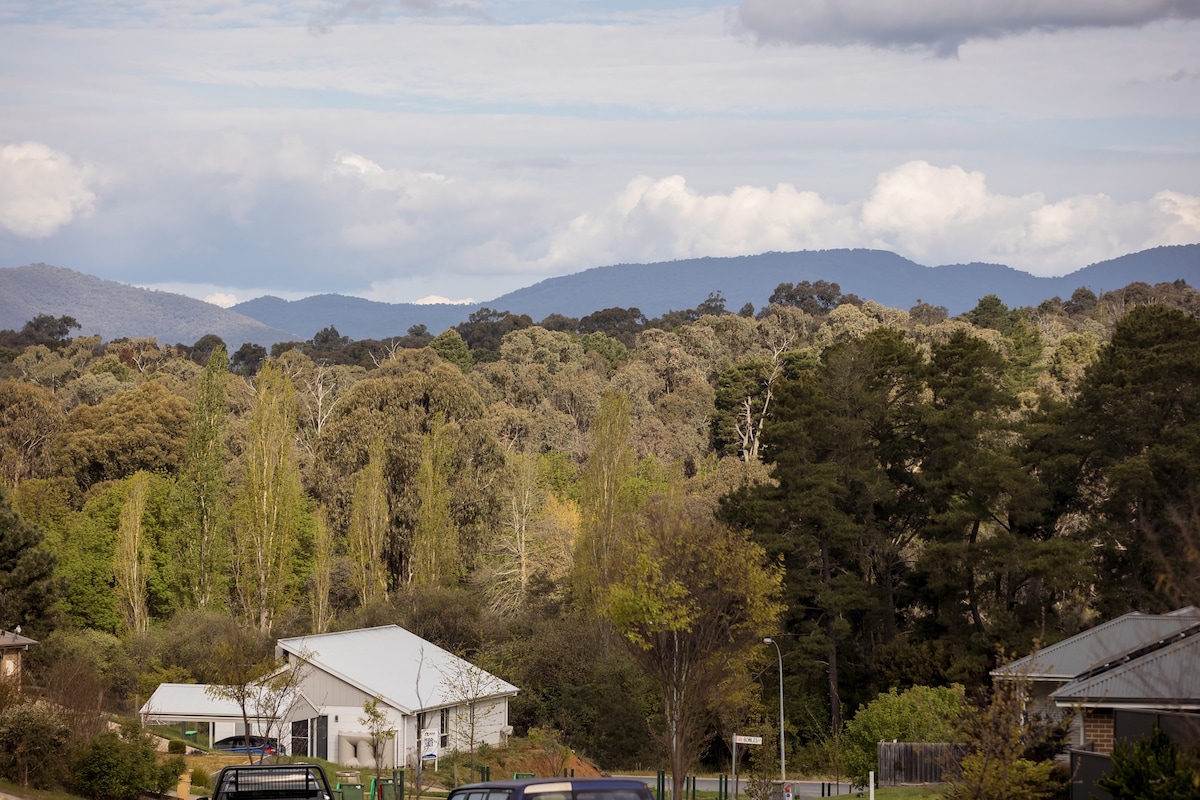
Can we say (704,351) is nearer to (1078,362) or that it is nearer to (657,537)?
(1078,362)

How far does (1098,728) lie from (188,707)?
36229 mm

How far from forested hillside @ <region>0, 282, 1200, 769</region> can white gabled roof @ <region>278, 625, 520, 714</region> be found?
2520 mm

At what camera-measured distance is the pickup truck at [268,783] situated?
18328 mm

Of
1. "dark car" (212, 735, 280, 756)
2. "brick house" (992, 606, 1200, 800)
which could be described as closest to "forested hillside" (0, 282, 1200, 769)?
"dark car" (212, 735, 280, 756)

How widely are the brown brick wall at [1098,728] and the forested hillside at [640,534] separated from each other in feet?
30.4

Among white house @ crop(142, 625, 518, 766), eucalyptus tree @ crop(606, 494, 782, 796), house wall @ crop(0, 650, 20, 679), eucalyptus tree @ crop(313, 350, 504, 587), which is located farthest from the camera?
eucalyptus tree @ crop(313, 350, 504, 587)

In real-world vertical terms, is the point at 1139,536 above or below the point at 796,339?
below

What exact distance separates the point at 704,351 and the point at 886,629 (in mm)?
73802

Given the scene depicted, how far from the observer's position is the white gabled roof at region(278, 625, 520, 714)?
5112cm

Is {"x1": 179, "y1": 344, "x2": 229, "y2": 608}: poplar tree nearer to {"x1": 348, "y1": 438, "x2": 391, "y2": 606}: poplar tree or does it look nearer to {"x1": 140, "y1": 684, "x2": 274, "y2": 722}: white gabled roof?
{"x1": 348, "y1": 438, "x2": 391, "y2": 606}: poplar tree

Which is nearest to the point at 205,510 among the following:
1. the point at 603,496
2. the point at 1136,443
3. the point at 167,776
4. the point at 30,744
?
the point at 603,496

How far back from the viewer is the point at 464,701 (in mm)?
52062

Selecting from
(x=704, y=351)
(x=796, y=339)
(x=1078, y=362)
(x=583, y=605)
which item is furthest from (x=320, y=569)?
(x=796, y=339)

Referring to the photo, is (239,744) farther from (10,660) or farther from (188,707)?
(10,660)
